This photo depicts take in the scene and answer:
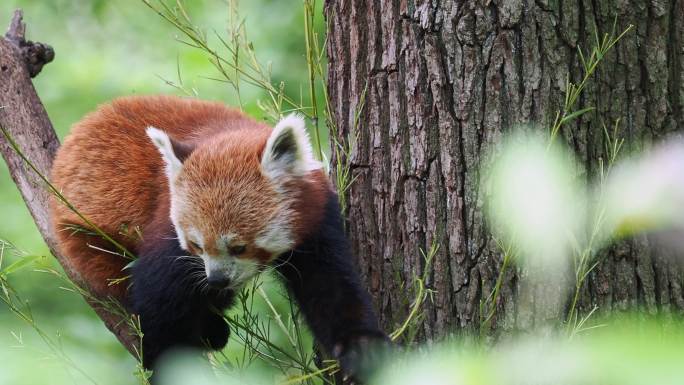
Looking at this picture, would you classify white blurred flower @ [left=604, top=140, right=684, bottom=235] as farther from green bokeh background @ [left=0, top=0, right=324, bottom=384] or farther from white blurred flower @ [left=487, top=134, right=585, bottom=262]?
green bokeh background @ [left=0, top=0, right=324, bottom=384]

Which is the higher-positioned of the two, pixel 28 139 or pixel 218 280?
pixel 28 139

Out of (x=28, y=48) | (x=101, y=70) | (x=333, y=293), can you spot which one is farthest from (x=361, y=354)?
(x=101, y=70)

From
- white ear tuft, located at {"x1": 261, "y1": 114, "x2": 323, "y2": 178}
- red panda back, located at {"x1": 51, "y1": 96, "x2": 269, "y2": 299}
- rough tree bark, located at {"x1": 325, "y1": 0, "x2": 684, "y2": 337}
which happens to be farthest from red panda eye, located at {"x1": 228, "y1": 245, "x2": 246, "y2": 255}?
rough tree bark, located at {"x1": 325, "y1": 0, "x2": 684, "y2": 337}

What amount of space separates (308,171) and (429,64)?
0.72m

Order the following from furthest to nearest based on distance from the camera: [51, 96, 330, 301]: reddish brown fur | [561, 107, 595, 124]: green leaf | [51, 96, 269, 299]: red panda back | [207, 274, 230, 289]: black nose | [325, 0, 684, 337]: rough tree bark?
[51, 96, 269, 299]: red panda back
[51, 96, 330, 301]: reddish brown fur
[207, 274, 230, 289]: black nose
[325, 0, 684, 337]: rough tree bark
[561, 107, 595, 124]: green leaf

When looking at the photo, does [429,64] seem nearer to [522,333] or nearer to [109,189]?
[522,333]

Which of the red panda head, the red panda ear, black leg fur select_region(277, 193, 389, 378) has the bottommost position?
black leg fur select_region(277, 193, 389, 378)

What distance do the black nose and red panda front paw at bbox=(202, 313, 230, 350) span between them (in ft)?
2.34

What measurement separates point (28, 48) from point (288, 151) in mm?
1418

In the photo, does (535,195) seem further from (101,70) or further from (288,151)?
(101,70)

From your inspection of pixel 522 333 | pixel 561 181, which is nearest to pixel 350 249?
pixel 522 333

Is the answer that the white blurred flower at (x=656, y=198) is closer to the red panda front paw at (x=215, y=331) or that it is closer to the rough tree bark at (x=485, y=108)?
the rough tree bark at (x=485, y=108)

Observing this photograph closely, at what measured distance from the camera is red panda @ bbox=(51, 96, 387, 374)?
2506mm

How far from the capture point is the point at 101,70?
5.17 meters
